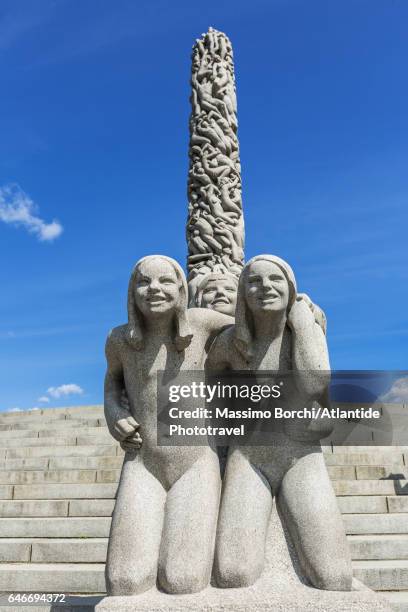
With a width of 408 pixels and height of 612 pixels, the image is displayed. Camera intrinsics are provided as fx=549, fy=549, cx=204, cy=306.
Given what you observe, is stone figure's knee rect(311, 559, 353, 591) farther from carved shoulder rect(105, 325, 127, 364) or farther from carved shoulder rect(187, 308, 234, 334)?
carved shoulder rect(105, 325, 127, 364)

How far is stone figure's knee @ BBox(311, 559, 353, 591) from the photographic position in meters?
2.80

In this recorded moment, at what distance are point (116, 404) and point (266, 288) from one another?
1.16 meters

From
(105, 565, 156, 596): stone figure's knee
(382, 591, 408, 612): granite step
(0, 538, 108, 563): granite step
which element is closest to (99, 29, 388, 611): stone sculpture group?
(105, 565, 156, 596): stone figure's knee

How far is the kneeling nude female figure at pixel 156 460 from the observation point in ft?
9.27

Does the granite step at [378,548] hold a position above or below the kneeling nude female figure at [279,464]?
below

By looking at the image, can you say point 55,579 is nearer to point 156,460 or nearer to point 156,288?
point 156,460

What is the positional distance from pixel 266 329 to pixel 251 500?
95 centimetres

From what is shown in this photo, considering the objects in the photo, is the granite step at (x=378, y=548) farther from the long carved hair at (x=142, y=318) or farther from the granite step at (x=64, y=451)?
the granite step at (x=64, y=451)

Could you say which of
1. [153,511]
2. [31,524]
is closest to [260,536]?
[153,511]

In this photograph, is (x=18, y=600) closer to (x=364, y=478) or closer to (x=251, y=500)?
(x=251, y=500)

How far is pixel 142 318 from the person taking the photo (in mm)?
3301

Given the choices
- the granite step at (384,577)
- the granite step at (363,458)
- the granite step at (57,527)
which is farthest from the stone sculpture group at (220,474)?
the granite step at (363,458)

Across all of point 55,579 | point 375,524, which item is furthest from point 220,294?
point 55,579

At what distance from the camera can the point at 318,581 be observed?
2.82 metres
